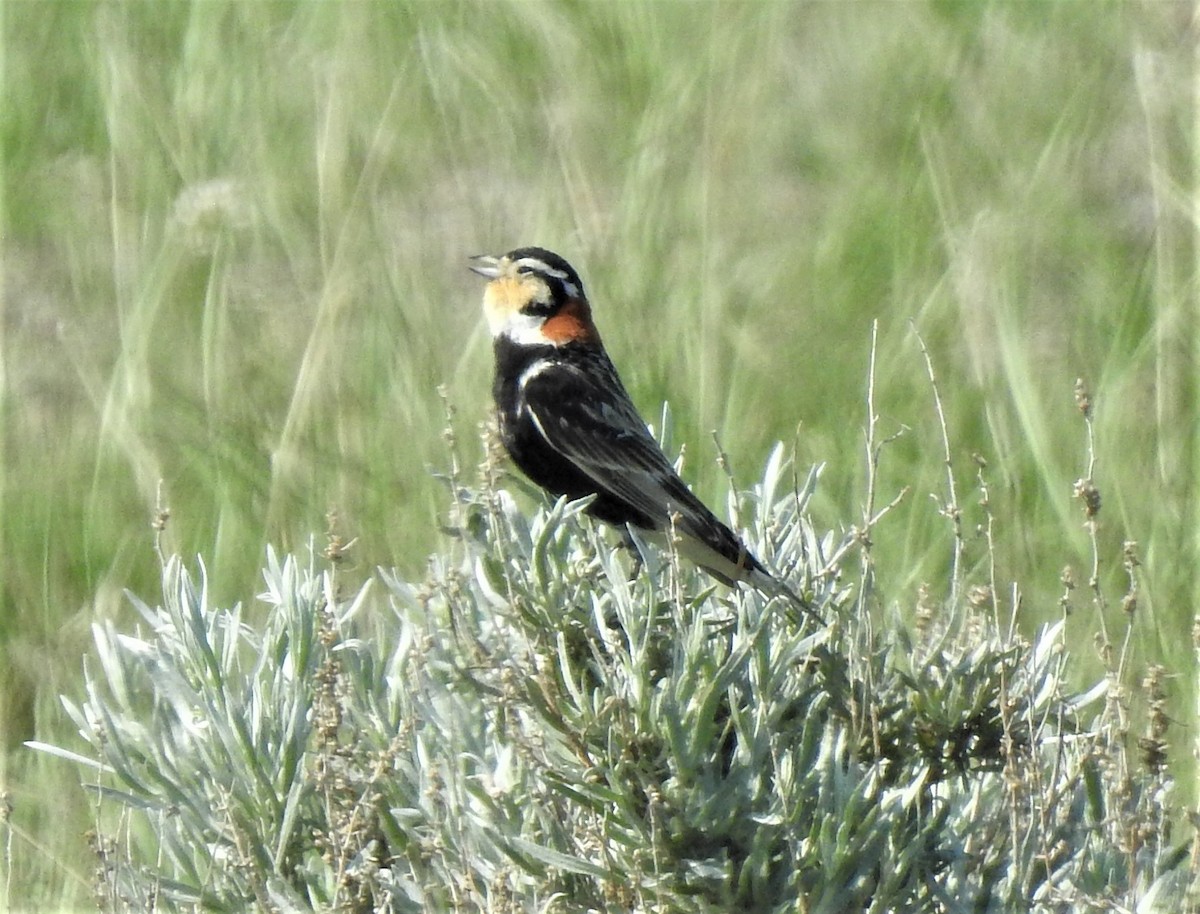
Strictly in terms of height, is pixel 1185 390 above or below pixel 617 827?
above

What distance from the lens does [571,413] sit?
13.0ft

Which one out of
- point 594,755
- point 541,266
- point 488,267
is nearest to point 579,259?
point 488,267

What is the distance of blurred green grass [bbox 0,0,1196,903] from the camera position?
4465 millimetres

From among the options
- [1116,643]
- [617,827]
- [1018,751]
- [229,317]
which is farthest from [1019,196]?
[617,827]

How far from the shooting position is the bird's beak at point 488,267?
13.9 feet

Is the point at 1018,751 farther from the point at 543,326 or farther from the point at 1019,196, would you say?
the point at 1019,196

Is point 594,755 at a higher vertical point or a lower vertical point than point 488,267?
lower

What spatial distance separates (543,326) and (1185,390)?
1932 millimetres

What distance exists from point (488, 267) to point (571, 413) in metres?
0.59

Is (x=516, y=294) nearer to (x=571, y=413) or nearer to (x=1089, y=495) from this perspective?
(x=571, y=413)

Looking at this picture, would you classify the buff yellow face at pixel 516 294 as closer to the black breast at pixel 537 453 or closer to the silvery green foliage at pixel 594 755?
the black breast at pixel 537 453

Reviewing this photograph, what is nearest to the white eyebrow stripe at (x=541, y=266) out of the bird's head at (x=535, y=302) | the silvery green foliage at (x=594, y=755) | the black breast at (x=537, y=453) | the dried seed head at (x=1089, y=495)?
the bird's head at (x=535, y=302)

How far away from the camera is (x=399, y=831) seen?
2.68 meters

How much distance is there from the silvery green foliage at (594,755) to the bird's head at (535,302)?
1277 millimetres
